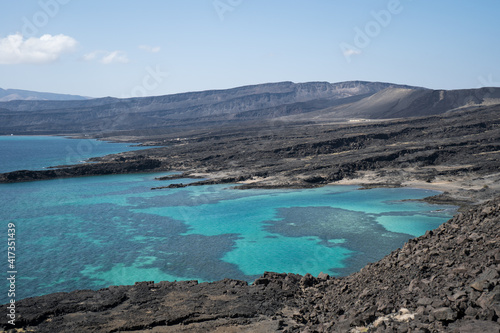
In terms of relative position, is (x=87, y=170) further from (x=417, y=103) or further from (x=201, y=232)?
(x=417, y=103)

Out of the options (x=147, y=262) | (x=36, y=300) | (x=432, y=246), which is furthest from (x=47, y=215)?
(x=432, y=246)

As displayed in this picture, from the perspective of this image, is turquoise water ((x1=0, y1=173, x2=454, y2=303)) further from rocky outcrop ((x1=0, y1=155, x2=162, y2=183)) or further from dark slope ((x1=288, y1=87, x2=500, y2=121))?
dark slope ((x1=288, y1=87, x2=500, y2=121))

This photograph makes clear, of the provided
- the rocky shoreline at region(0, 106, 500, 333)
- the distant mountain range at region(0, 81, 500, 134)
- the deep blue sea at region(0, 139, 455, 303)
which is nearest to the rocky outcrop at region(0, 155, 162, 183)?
the deep blue sea at region(0, 139, 455, 303)

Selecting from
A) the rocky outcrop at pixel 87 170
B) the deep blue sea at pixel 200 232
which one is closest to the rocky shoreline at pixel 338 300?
the deep blue sea at pixel 200 232

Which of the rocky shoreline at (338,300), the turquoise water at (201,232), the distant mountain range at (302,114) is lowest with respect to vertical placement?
the turquoise water at (201,232)

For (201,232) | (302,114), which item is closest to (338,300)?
(201,232)

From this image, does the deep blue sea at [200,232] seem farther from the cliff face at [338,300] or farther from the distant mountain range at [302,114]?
the distant mountain range at [302,114]
